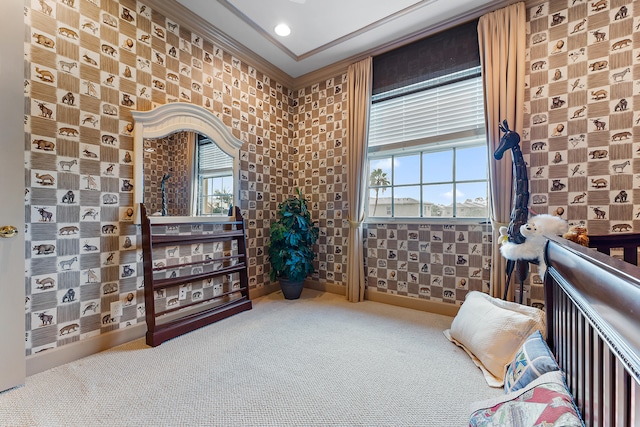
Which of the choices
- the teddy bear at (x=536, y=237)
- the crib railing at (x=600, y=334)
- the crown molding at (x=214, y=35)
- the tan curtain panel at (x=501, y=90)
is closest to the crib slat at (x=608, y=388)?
the crib railing at (x=600, y=334)

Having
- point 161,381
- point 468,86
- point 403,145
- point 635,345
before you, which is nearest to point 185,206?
point 161,381

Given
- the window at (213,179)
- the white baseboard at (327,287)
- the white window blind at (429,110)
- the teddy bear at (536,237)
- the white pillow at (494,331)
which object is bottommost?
the white baseboard at (327,287)

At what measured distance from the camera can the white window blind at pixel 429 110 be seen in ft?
8.41

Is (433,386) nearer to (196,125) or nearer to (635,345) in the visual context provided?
(635,345)

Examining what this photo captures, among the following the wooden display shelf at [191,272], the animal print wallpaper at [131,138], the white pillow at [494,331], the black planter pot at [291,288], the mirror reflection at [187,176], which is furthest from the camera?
the black planter pot at [291,288]

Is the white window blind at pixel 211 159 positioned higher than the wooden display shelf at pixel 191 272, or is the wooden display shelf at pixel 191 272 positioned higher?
the white window blind at pixel 211 159

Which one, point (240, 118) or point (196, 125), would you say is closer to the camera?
point (196, 125)

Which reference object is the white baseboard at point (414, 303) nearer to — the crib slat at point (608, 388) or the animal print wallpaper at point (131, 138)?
the animal print wallpaper at point (131, 138)

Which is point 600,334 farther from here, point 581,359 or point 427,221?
point 427,221

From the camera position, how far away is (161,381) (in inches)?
63.9

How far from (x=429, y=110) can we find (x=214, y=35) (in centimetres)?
239

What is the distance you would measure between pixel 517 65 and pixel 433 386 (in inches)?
103

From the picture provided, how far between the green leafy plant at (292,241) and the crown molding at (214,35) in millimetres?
1619

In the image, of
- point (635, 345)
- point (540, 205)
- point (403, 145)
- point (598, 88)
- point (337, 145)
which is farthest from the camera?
point (337, 145)
